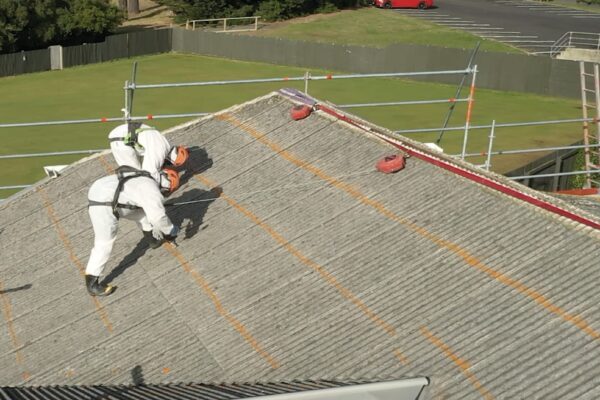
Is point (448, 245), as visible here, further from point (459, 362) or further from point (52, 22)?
point (52, 22)

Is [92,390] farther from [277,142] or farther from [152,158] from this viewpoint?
[277,142]

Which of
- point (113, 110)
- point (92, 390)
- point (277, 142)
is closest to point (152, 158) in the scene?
point (277, 142)

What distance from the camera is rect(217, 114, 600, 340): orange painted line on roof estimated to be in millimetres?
6734

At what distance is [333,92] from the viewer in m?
39.9

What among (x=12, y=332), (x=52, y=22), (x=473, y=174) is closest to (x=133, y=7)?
(x=52, y=22)

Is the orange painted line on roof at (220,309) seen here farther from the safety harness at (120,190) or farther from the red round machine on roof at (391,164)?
the red round machine on roof at (391,164)

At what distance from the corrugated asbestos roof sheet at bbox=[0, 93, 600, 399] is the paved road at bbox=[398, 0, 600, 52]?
4110cm

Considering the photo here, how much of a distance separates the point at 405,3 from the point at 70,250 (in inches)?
2163

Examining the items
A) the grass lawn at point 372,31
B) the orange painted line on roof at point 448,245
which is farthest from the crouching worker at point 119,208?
the grass lawn at point 372,31

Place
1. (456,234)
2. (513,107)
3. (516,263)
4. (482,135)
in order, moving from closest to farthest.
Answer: (516,263)
(456,234)
(482,135)
(513,107)

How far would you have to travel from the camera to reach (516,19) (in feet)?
188

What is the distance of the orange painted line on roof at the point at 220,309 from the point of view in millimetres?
7459

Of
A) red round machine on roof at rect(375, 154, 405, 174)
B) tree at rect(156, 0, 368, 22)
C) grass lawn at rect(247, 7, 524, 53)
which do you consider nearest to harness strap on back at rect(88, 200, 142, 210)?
red round machine on roof at rect(375, 154, 405, 174)

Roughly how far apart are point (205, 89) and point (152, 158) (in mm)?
32290
